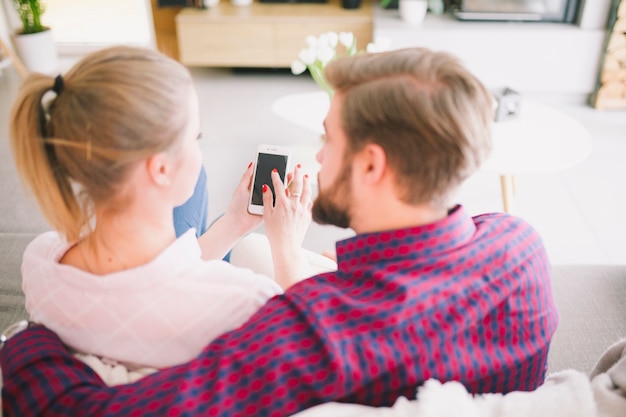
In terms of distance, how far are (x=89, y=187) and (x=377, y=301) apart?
1.50 feet

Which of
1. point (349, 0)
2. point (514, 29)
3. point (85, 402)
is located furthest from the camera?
point (349, 0)

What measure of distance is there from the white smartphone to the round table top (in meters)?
0.85

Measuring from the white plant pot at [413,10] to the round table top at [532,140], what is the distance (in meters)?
1.12

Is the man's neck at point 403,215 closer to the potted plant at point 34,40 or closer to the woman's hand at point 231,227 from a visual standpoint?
the woman's hand at point 231,227

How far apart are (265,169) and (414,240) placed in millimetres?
624

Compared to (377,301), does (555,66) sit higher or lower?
lower

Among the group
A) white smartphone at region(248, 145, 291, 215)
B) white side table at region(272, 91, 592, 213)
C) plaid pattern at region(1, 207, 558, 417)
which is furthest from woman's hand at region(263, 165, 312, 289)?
white side table at region(272, 91, 592, 213)

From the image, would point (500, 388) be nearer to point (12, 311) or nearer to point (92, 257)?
point (92, 257)

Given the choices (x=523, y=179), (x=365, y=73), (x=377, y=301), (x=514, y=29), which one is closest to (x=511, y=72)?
(x=514, y=29)

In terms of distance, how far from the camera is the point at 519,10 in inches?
130

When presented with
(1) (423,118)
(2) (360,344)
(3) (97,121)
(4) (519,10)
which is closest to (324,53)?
(1) (423,118)

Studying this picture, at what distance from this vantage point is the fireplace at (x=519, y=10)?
10.8ft

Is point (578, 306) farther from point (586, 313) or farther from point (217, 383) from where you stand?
point (217, 383)

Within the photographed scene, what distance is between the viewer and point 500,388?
2.99 ft
